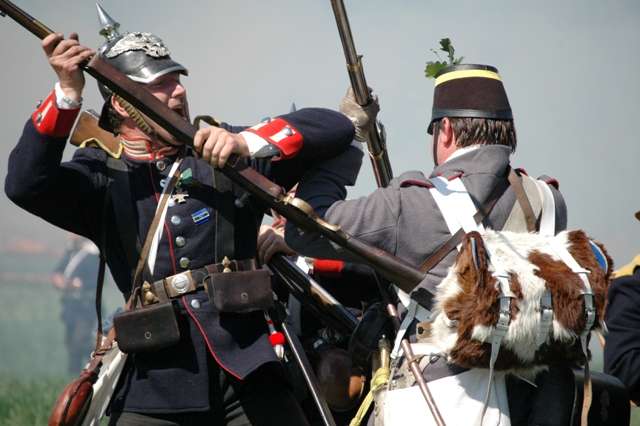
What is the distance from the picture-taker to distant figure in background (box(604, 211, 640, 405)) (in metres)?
3.90

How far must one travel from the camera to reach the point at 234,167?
2.85 metres

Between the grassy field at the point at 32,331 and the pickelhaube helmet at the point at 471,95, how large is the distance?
232 inches

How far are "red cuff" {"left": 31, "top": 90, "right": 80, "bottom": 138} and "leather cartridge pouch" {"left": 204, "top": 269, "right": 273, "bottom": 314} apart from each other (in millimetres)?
791

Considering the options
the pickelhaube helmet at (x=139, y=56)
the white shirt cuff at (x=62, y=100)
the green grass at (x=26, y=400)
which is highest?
the pickelhaube helmet at (x=139, y=56)

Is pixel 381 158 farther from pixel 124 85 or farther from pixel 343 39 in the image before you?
pixel 124 85

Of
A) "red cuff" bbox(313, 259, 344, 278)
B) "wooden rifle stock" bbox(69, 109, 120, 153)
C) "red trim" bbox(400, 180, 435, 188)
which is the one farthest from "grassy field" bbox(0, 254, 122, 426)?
"red trim" bbox(400, 180, 435, 188)

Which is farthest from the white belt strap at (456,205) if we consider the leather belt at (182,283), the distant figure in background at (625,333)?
the distant figure in background at (625,333)

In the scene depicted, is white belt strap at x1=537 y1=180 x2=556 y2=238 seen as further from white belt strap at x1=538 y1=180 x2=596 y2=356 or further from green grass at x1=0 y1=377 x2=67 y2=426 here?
green grass at x1=0 y1=377 x2=67 y2=426

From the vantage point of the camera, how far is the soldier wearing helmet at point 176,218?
9.67ft

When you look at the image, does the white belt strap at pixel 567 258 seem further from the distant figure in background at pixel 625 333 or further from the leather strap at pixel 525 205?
the distant figure in background at pixel 625 333

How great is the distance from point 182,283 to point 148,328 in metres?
0.23

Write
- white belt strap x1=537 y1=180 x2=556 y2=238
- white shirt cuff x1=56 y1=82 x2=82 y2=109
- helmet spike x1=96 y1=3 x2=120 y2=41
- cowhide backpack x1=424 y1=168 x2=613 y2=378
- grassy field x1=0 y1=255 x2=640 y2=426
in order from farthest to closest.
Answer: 1. grassy field x1=0 y1=255 x2=640 y2=426
2. helmet spike x1=96 y1=3 x2=120 y2=41
3. white belt strap x1=537 y1=180 x2=556 y2=238
4. white shirt cuff x1=56 y1=82 x2=82 y2=109
5. cowhide backpack x1=424 y1=168 x2=613 y2=378

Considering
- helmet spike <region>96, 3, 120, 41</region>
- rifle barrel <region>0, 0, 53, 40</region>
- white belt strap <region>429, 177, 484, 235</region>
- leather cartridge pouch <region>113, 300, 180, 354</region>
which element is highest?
rifle barrel <region>0, 0, 53, 40</region>

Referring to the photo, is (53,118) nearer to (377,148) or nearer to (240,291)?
(240,291)
